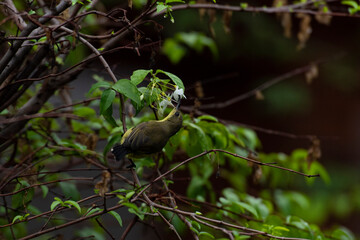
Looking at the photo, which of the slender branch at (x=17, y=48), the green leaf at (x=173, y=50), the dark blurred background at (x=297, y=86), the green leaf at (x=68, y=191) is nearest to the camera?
the slender branch at (x=17, y=48)

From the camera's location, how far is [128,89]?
134cm

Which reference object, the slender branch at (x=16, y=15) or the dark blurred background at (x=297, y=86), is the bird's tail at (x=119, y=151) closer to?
the slender branch at (x=16, y=15)

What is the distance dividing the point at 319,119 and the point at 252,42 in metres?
1.23

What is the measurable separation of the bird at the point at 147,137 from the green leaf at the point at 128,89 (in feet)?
0.38

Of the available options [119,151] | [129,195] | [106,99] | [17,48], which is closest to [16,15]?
[17,48]

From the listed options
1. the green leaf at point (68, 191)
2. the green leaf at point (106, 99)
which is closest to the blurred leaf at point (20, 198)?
the green leaf at point (68, 191)

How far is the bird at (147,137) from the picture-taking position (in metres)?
1.41

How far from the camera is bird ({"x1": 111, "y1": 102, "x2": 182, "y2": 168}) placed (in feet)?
4.64

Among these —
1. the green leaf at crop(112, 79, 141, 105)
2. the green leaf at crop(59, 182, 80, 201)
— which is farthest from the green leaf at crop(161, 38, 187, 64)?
the green leaf at crop(112, 79, 141, 105)

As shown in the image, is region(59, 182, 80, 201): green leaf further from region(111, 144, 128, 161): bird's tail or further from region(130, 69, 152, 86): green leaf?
region(130, 69, 152, 86): green leaf

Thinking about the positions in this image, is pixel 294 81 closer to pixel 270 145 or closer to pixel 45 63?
pixel 270 145

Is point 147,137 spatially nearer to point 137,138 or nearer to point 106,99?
point 137,138

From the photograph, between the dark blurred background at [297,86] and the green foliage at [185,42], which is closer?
the green foliage at [185,42]

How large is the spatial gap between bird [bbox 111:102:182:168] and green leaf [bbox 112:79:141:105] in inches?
4.5
